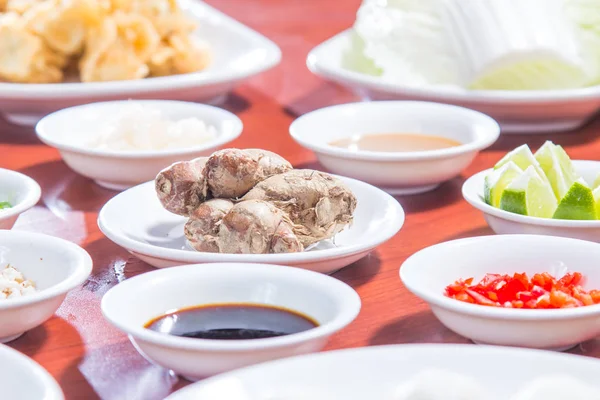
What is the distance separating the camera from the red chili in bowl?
5.01 feet

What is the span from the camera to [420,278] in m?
1.59

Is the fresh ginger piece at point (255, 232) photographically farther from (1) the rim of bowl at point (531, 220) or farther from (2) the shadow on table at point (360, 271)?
(1) the rim of bowl at point (531, 220)

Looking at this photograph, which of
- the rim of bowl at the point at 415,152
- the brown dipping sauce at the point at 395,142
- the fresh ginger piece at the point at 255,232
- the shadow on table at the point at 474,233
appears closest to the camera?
the fresh ginger piece at the point at 255,232

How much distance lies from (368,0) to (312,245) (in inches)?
61.1

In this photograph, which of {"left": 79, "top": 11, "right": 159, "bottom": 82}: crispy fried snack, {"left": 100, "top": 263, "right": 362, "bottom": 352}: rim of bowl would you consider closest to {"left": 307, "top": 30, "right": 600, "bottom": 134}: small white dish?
{"left": 79, "top": 11, "right": 159, "bottom": 82}: crispy fried snack

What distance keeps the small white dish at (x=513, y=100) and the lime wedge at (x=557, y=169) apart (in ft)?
2.10

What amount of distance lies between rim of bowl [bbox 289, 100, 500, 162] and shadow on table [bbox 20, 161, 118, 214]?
0.51m

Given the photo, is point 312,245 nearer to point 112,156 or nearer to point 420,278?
point 420,278

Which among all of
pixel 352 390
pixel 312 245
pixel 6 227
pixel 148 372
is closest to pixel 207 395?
pixel 352 390

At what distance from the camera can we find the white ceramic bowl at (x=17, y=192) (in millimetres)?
1894

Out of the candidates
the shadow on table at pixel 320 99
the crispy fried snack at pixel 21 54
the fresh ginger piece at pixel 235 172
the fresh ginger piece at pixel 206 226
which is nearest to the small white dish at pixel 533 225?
the fresh ginger piece at pixel 235 172

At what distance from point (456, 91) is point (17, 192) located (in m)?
1.33

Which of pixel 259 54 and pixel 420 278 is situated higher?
pixel 420 278

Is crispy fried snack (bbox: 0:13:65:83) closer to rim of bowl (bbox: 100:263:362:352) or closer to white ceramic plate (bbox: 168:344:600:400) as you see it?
rim of bowl (bbox: 100:263:362:352)
